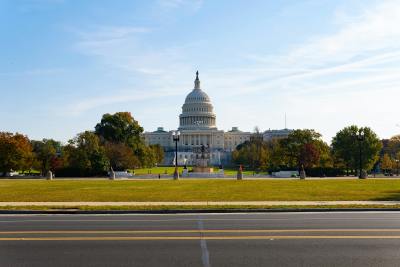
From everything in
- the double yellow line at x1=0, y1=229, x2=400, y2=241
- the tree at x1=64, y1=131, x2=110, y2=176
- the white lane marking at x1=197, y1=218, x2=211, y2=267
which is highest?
the tree at x1=64, y1=131, x2=110, y2=176

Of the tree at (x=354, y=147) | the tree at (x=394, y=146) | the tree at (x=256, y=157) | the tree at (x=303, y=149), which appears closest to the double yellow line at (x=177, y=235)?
the tree at (x=303, y=149)

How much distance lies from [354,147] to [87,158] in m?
45.1

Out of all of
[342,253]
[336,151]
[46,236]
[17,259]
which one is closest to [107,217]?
[46,236]

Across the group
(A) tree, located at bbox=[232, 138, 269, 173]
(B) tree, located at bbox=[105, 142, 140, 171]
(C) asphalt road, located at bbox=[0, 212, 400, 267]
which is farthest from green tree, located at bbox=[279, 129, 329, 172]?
(C) asphalt road, located at bbox=[0, 212, 400, 267]

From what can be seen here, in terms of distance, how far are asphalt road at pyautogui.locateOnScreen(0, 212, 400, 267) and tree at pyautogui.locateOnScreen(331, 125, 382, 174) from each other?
7077 centimetres

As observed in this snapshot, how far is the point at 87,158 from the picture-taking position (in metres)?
82.9

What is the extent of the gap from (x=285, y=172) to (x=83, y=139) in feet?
113

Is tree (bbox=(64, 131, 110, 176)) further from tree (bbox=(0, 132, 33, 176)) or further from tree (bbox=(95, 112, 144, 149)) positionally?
tree (bbox=(95, 112, 144, 149))

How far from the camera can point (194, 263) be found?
10.1 metres

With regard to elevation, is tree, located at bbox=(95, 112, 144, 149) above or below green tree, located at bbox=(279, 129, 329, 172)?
above

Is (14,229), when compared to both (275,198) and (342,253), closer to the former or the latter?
(342,253)

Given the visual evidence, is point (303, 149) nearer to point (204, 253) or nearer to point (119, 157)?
point (119, 157)

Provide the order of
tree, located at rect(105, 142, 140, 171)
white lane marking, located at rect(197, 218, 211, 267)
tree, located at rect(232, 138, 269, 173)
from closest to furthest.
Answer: white lane marking, located at rect(197, 218, 211, 267) < tree, located at rect(105, 142, 140, 171) < tree, located at rect(232, 138, 269, 173)

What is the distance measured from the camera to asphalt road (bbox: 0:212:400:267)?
34.2 feet
